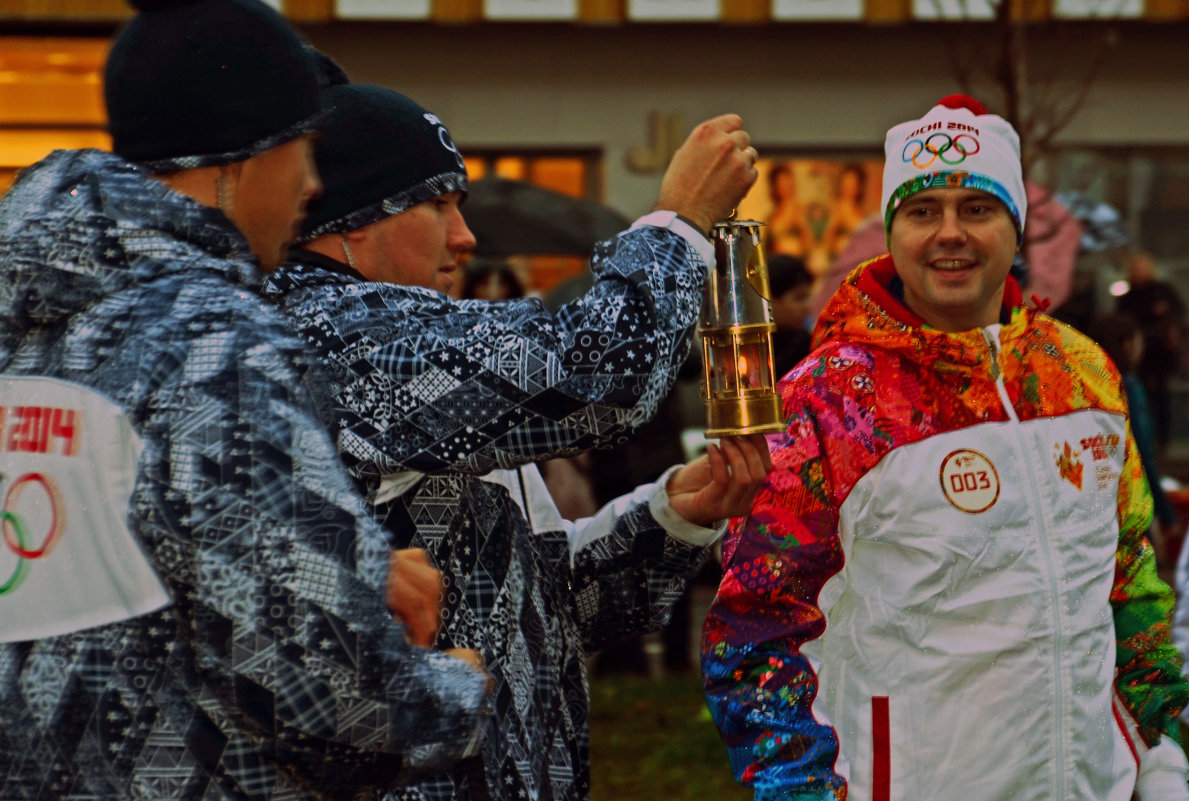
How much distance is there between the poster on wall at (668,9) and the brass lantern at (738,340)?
1168 centimetres

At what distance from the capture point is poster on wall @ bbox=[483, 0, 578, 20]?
13.6 m

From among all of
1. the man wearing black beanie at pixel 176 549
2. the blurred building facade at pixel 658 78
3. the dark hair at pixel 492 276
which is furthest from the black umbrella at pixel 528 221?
the man wearing black beanie at pixel 176 549

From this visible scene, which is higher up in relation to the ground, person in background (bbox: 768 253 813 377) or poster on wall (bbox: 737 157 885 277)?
poster on wall (bbox: 737 157 885 277)

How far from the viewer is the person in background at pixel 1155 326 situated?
43.7ft

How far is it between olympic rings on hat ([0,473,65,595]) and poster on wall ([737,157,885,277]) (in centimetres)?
1347

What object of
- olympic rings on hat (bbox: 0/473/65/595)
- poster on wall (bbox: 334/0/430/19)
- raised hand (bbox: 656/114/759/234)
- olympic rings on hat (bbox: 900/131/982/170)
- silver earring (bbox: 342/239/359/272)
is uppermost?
poster on wall (bbox: 334/0/430/19)

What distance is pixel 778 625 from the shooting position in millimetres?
2828

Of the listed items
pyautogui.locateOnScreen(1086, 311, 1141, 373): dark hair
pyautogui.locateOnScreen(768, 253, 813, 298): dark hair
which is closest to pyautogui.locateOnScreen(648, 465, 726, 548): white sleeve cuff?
pyautogui.locateOnScreen(768, 253, 813, 298): dark hair

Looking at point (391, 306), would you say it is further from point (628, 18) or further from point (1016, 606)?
point (628, 18)

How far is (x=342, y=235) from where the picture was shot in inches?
97.1

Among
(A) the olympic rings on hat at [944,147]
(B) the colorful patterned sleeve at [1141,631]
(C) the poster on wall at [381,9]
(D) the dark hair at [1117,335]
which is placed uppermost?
(C) the poster on wall at [381,9]

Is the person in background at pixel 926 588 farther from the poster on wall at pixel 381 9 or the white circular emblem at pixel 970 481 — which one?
the poster on wall at pixel 381 9

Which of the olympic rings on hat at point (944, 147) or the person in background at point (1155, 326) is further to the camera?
the person in background at point (1155, 326)

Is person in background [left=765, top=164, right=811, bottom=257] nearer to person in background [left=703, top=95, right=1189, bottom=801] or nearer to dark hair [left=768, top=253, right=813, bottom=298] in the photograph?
dark hair [left=768, top=253, right=813, bottom=298]
